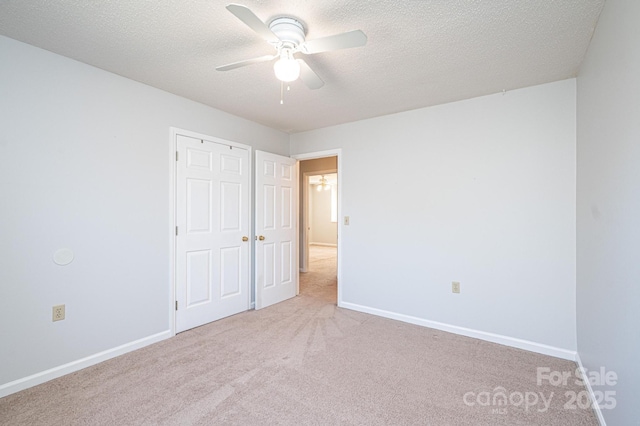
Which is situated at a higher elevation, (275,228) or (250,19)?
(250,19)

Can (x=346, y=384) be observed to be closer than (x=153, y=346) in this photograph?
Yes

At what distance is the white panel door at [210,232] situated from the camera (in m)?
2.99

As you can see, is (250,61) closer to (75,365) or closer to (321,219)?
(75,365)

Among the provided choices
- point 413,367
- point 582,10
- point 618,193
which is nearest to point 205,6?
point 582,10

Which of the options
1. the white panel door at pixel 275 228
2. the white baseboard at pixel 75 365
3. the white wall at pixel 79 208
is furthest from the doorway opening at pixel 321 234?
the white wall at pixel 79 208

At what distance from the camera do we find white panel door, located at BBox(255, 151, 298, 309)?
372cm

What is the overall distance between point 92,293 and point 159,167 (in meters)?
1.23

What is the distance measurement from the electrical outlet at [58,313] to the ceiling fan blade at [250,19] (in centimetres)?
242

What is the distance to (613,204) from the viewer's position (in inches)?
59.8

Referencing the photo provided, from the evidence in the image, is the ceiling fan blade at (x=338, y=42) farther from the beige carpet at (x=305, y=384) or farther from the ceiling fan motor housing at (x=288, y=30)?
the beige carpet at (x=305, y=384)

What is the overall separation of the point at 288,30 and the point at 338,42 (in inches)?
14.3

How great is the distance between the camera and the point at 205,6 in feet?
5.40

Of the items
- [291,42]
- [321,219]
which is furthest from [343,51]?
[321,219]

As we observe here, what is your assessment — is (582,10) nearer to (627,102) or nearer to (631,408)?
(627,102)
